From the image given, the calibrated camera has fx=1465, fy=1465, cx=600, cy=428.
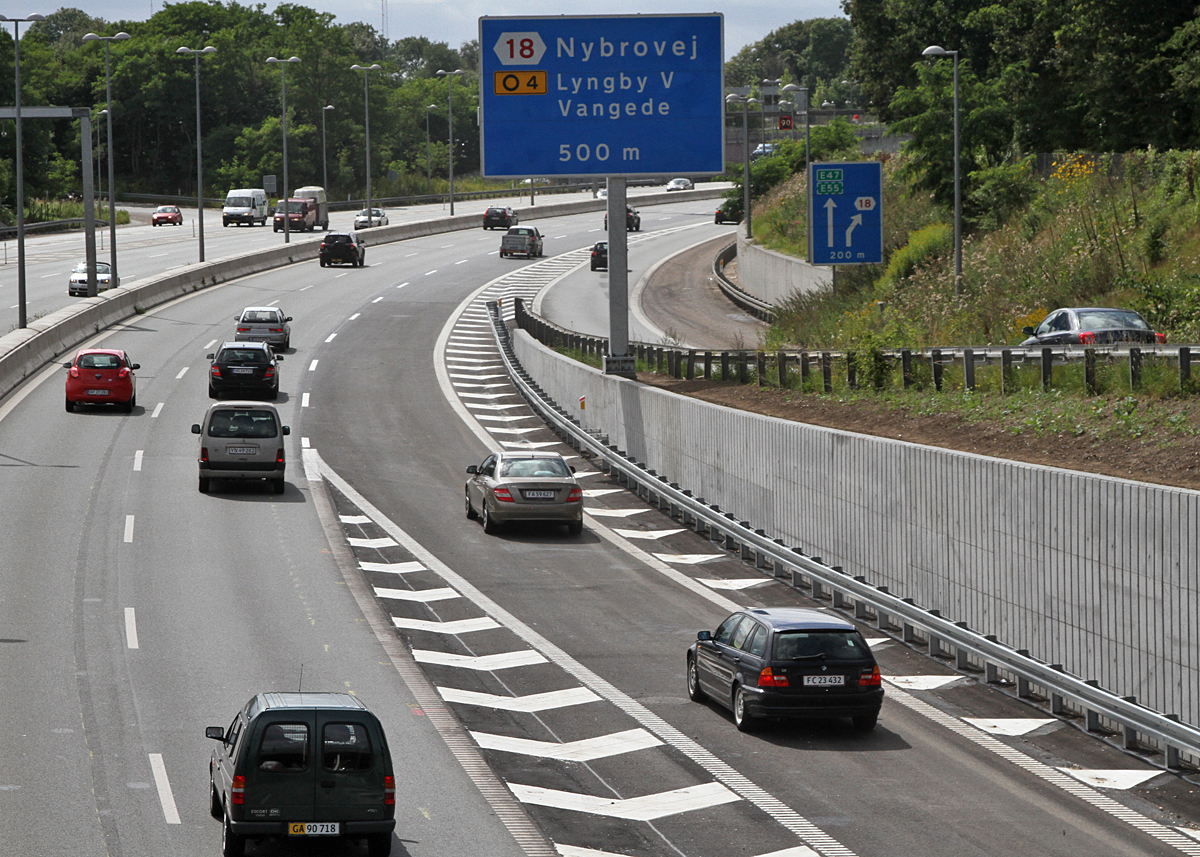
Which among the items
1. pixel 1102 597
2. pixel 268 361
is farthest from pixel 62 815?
pixel 268 361

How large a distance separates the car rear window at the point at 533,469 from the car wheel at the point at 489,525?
30.7 inches

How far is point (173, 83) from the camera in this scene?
138125 millimetres

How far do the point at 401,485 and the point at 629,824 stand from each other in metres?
19.1

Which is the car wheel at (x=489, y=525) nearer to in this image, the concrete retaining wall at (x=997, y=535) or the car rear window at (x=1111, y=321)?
the concrete retaining wall at (x=997, y=535)

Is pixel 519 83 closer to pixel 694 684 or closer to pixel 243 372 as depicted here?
pixel 243 372

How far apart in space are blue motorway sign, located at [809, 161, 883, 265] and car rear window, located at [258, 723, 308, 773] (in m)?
28.9

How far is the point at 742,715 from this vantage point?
15547 mm

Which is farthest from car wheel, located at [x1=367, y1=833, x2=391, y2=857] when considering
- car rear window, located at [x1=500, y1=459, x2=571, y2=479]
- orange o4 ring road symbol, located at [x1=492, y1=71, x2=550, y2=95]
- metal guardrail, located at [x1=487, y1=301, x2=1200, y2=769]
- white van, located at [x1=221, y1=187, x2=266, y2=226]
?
white van, located at [x1=221, y1=187, x2=266, y2=226]

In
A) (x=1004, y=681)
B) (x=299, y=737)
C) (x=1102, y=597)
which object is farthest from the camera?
(x=1004, y=681)

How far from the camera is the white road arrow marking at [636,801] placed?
12.9 meters

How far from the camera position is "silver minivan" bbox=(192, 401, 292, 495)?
2880cm

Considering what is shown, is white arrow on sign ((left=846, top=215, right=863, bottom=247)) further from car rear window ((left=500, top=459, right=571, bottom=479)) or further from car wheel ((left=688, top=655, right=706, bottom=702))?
car wheel ((left=688, top=655, right=706, bottom=702))

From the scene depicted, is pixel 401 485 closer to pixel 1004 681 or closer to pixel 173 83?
pixel 1004 681

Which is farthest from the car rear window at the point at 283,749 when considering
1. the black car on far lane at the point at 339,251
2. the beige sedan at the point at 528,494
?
the black car on far lane at the point at 339,251
